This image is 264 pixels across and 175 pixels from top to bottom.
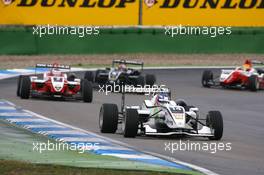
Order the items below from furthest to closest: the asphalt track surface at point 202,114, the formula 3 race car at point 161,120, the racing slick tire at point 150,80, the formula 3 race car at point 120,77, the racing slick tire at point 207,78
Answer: the racing slick tire at point 207,78 < the racing slick tire at point 150,80 < the formula 3 race car at point 120,77 < the formula 3 race car at point 161,120 < the asphalt track surface at point 202,114

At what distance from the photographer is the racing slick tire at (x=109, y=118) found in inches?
642

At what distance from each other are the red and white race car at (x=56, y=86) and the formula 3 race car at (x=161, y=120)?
20.9 ft

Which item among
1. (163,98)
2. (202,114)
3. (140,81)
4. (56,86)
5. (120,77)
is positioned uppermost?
(120,77)

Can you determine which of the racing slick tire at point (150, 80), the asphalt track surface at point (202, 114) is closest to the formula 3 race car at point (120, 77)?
the racing slick tire at point (150, 80)

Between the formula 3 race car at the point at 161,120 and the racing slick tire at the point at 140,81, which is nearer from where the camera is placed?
the formula 3 race car at the point at 161,120

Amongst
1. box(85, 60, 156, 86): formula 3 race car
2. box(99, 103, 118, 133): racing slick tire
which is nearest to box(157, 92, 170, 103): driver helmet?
box(99, 103, 118, 133): racing slick tire

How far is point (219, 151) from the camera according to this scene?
14.5 meters

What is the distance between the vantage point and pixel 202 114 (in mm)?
21391

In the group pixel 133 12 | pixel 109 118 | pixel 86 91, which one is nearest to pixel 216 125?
pixel 109 118

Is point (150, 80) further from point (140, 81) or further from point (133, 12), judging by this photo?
point (133, 12)

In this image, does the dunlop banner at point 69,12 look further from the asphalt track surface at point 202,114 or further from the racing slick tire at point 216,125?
the racing slick tire at point 216,125

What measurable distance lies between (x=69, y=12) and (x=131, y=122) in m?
22.2

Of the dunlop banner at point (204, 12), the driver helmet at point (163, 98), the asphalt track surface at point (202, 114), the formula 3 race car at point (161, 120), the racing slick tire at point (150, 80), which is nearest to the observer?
the asphalt track surface at point (202, 114)

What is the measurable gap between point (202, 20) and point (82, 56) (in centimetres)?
503
